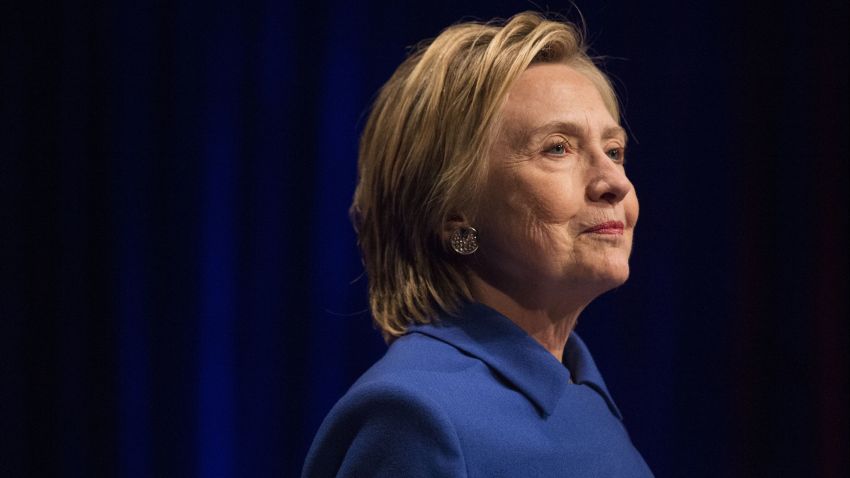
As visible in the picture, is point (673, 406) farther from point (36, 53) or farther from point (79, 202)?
point (36, 53)

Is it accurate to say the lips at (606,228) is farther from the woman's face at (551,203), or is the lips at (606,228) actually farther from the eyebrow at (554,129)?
the eyebrow at (554,129)

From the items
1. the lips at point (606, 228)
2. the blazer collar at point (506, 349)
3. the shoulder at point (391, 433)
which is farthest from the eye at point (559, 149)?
→ the shoulder at point (391, 433)

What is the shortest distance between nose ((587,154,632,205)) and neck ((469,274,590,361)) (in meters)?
0.16

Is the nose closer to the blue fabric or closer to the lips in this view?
the lips

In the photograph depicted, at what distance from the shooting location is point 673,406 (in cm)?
239

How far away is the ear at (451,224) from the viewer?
137 cm

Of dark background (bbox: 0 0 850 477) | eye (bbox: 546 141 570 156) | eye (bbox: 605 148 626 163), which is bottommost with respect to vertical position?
dark background (bbox: 0 0 850 477)

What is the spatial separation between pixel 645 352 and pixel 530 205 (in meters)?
1.23

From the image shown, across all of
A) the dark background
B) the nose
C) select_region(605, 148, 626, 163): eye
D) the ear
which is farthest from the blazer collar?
the dark background

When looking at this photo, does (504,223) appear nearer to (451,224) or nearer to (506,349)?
(451,224)

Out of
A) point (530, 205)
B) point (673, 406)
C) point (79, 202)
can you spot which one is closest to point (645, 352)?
point (673, 406)

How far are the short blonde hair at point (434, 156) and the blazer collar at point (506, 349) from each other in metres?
0.03

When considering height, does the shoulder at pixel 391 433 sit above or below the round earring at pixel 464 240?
below

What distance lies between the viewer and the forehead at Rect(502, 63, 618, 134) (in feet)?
4.44
